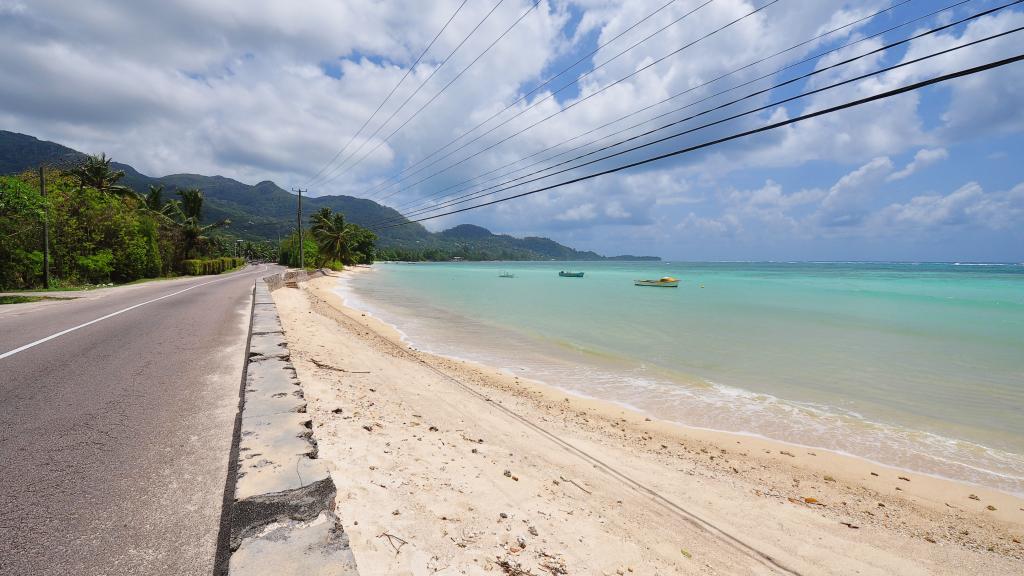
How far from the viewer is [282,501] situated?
89.4 inches

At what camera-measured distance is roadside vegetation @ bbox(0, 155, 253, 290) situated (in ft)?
65.5

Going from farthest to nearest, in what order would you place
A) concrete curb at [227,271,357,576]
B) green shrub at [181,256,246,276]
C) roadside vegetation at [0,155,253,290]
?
green shrub at [181,256,246,276]
roadside vegetation at [0,155,253,290]
concrete curb at [227,271,357,576]

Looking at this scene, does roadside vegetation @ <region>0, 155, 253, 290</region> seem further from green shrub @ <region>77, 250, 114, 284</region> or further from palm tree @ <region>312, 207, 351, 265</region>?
palm tree @ <region>312, 207, 351, 265</region>

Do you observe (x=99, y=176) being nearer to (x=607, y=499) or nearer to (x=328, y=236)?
(x=328, y=236)

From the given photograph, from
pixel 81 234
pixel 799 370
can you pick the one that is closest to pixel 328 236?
pixel 81 234

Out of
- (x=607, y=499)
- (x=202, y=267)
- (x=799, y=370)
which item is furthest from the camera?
(x=202, y=267)

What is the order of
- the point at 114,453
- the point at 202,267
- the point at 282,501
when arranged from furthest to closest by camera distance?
1. the point at 202,267
2. the point at 114,453
3. the point at 282,501

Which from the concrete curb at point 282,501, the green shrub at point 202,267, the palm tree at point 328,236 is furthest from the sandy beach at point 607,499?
the palm tree at point 328,236

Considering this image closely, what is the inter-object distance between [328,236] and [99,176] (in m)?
30.0

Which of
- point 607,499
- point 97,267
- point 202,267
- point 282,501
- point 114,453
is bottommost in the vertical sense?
point 607,499

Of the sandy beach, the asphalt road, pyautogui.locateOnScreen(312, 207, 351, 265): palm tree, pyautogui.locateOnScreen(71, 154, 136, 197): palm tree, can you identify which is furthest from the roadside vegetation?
pyautogui.locateOnScreen(312, 207, 351, 265): palm tree

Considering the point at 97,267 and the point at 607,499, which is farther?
the point at 97,267

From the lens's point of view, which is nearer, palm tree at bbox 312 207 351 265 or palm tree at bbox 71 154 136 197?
palm tree at bbox 71 154 136 197

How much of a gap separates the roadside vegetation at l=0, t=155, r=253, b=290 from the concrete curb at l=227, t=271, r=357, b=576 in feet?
77.3
